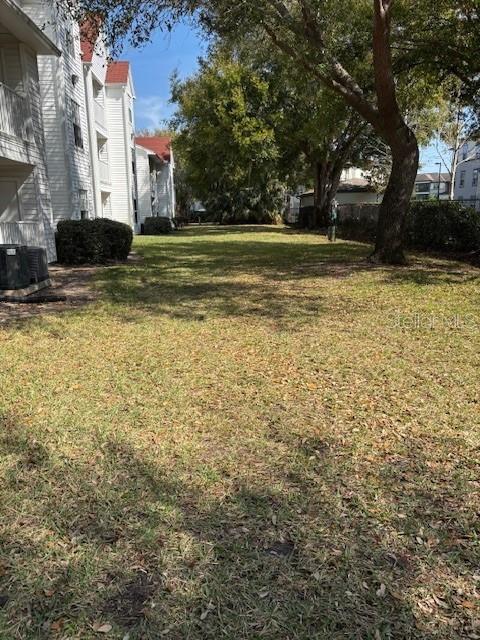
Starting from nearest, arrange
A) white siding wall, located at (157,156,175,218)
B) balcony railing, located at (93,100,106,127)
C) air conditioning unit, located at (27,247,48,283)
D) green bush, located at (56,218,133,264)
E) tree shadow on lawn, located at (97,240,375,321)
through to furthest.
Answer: tree shadow on lawn, located at (97,240,375,321), air conditioning unit, located at (27,247,48,283), green bush, located at (56,218,133,264), balcony railing, located at (93,100,106,127), white siding wall, located at (157,156,175,218)

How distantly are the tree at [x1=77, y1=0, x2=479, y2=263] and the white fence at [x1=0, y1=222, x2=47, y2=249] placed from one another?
4.81 metres

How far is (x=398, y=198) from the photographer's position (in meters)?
11.8

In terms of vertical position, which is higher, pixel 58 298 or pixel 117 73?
pixel 117 73

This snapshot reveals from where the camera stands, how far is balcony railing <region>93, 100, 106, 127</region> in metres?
23.3

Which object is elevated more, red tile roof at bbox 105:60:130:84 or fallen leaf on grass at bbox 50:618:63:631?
red tile roof at bbox 105:60:130:84

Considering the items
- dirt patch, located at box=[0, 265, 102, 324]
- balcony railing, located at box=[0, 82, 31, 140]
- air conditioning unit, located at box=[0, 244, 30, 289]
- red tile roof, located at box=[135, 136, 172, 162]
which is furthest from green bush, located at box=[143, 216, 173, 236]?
air conditioning unit, located at box=[0, 244, 30, 289]

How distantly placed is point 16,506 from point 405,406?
2.87 meters

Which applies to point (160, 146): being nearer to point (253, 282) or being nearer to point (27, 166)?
point (27, 166)

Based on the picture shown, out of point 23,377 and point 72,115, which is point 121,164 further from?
point 23,377

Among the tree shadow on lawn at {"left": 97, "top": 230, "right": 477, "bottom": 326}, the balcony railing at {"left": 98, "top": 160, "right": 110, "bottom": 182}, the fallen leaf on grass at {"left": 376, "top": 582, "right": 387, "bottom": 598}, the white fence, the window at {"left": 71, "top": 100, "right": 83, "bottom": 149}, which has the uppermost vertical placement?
the window at {"left": 71, "top": 100, "right": 83, "bottom": 149}

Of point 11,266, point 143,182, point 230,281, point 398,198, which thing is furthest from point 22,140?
point 143,182

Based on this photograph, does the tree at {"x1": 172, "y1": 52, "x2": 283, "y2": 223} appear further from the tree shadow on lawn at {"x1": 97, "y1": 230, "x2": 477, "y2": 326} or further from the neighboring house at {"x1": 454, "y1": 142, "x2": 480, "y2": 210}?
the neighboring house at {"x1": 454, "y1": 142, "x2": 480, "y2": 210}

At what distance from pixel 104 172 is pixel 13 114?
14.6 metres

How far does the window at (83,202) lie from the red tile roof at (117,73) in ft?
39.9
